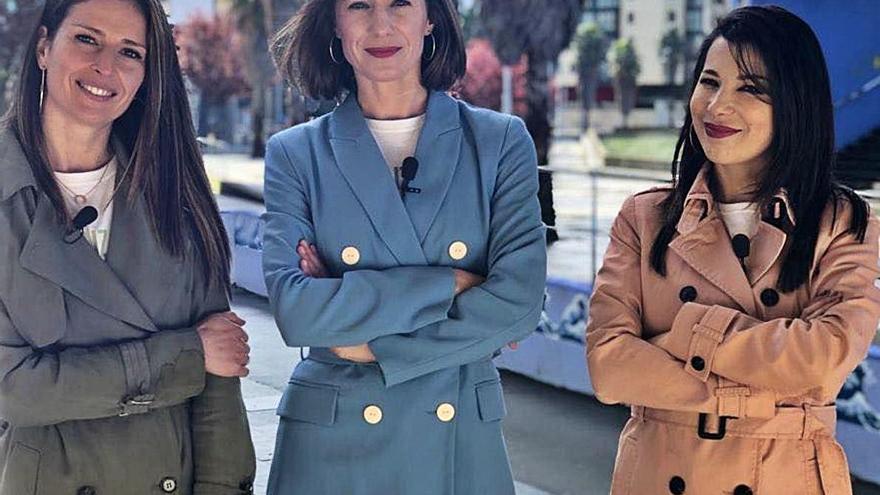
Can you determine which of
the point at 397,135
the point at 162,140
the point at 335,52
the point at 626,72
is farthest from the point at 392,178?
the point at 626,72

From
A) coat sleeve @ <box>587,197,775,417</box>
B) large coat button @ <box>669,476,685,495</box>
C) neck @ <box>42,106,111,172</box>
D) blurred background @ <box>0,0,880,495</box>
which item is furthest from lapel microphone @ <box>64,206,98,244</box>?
large coat button @ <box>669,476,685,495</box>

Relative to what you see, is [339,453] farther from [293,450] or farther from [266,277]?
[266,277]

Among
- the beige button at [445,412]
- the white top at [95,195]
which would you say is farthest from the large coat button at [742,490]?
the white top at [95,195]

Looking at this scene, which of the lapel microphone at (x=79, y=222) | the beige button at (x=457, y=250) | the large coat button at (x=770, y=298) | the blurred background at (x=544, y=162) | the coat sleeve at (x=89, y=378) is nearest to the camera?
the coat sleeve at (x=89, y=378)

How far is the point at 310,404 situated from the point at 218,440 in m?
0.20

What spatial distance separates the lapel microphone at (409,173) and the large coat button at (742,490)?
0.89 metres

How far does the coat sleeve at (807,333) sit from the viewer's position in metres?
2.17

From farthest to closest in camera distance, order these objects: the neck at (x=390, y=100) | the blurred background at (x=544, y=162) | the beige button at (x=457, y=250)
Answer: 1. the blurred background at (x=544, y=162)
2. the neck at (x=390, y=100)
3. the beige button at (x=457, y=250)

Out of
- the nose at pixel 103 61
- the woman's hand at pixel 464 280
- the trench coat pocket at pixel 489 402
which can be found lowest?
the trench coat pocket at pixel 489 402

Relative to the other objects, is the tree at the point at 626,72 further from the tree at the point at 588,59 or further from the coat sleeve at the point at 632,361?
the coat sleeve at the point at 632,361

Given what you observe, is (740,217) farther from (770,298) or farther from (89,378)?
(89,378)

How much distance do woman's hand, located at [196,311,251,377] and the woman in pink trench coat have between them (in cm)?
74

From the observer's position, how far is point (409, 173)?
239 centimetres

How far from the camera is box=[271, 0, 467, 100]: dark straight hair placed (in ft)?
8.34
